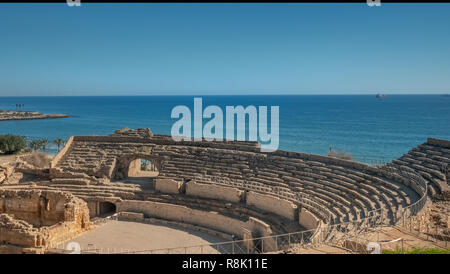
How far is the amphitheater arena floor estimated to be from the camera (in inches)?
826

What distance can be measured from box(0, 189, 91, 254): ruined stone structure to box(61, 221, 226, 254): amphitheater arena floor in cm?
108

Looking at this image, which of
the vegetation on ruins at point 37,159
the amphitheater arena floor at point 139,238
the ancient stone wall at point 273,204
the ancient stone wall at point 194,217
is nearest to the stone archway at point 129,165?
the ancient stone wall at point 194,217

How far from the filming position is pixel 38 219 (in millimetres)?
26109

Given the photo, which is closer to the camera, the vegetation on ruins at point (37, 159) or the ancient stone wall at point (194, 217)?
the ancient stone wall at point (194, 217)

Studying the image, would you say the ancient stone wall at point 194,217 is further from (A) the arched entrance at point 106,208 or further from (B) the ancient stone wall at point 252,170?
(B) the ancient stone wall at point 252,170

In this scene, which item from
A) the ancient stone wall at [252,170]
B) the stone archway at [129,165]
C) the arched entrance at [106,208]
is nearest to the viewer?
the ancient stone wall at [252,170]

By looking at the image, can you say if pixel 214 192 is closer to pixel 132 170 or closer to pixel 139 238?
pixel 139 238

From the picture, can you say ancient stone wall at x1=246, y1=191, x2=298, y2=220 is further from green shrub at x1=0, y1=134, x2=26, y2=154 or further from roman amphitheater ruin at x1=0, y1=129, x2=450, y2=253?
green shrub at x1=0, y1=134, x2=26, y2=154

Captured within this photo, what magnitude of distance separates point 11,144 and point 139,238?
36.8 metres

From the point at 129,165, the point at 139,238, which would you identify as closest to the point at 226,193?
the point at 139,238

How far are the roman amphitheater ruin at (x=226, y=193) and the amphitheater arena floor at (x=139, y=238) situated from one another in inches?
23.7

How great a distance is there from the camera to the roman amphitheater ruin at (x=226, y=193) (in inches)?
715

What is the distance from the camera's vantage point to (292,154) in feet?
90.7

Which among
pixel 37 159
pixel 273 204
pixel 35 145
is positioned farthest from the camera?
pixel 35 145
